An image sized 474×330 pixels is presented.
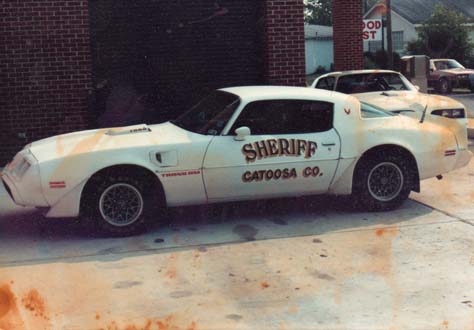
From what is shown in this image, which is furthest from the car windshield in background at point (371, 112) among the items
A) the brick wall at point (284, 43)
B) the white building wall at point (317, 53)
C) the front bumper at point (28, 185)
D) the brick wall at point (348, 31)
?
the white building wall at point (317, 53)

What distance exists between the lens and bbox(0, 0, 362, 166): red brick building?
11.6 meters

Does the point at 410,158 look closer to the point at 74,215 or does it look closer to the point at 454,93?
the point at 74,215

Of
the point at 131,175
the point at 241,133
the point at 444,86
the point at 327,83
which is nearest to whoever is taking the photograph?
the point at 131,175

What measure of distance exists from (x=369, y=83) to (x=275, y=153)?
5916 millimetres

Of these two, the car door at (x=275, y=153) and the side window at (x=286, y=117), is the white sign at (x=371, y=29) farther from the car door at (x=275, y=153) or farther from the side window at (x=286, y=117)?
the car door at (x=275, y=153)

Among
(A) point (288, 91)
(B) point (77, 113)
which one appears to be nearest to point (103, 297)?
(A) point (288, 91)

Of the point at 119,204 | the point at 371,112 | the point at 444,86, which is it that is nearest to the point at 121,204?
the point at 119,204

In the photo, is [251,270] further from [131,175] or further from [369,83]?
[369,83]

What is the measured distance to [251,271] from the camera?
6016mm

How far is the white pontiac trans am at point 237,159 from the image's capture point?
23.0ft

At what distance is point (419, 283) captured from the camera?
5648 mm

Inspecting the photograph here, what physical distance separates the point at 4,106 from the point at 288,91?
5.60m

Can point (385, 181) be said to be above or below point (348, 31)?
below

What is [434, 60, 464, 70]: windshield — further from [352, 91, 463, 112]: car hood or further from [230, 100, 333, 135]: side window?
[230, 100, 333, 135]: side window
